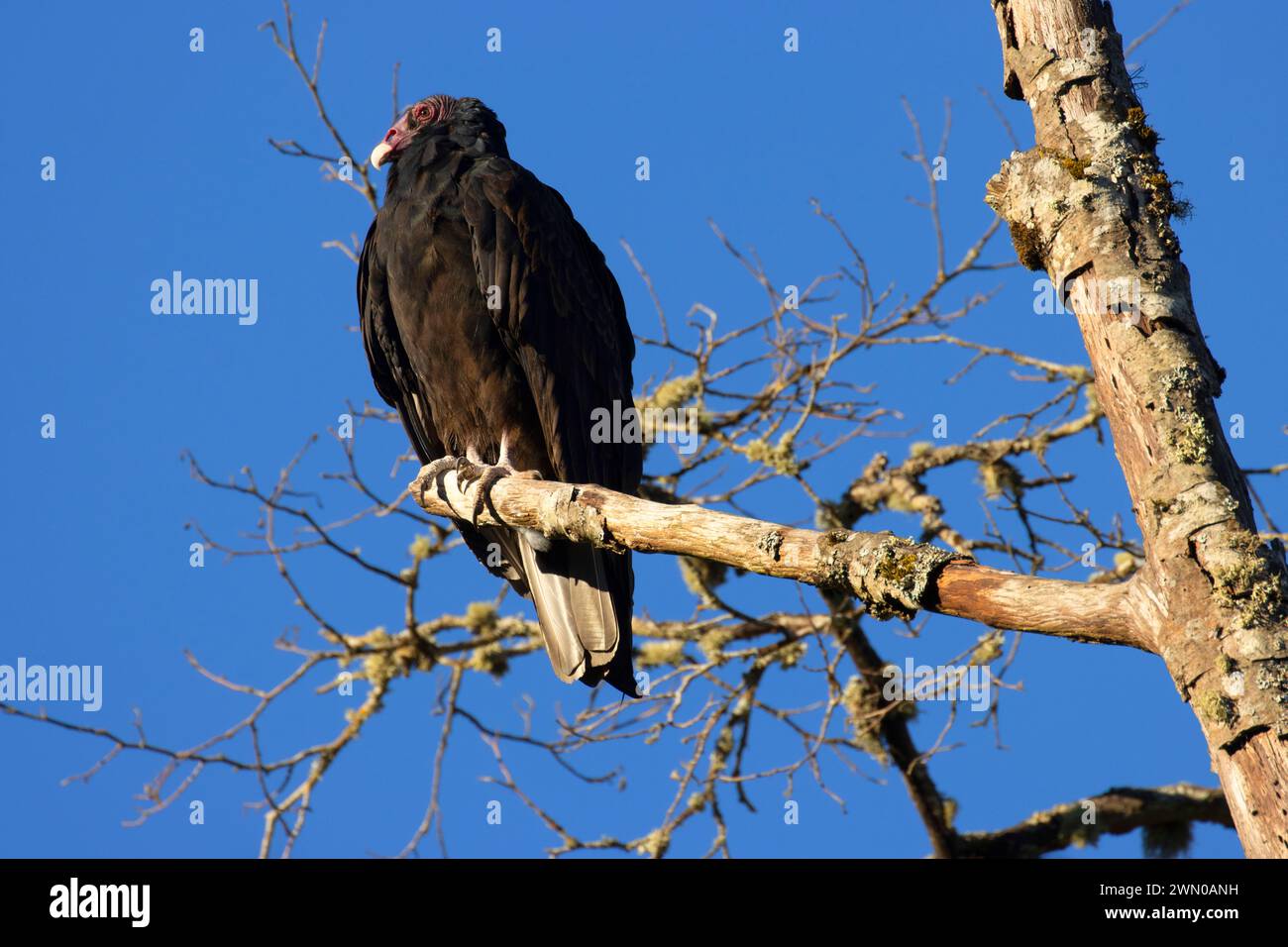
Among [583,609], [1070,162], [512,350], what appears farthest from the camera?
[512,350]

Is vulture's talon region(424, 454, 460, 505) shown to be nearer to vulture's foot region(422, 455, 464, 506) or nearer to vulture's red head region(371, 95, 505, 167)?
vulture's foot region(422, 455, 464, 506)

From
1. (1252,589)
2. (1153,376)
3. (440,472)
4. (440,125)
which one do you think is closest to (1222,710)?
(1252,589)

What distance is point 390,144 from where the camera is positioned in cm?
508

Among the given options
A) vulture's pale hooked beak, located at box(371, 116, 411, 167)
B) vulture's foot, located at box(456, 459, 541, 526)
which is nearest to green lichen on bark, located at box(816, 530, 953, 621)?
vulture's foot, located at box(456, 459, 541, 526)

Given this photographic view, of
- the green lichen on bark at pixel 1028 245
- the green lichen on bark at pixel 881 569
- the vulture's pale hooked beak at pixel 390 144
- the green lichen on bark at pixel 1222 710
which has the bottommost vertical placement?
the green lichen on bark at pixel 1222 710

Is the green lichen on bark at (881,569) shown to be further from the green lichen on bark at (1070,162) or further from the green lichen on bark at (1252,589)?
the green lichen on bark at (1070,162)

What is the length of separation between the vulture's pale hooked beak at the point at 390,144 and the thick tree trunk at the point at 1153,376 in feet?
8.87

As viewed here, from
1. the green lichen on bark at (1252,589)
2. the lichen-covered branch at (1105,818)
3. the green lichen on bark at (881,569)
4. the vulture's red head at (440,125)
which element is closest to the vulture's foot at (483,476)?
the vulture's red head at (440,125)

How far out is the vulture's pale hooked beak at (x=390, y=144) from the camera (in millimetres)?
5027

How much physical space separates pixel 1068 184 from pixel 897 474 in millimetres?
2527

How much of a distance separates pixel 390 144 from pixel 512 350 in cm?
116

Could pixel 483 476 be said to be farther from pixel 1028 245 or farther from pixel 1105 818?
pixel 1105 818
